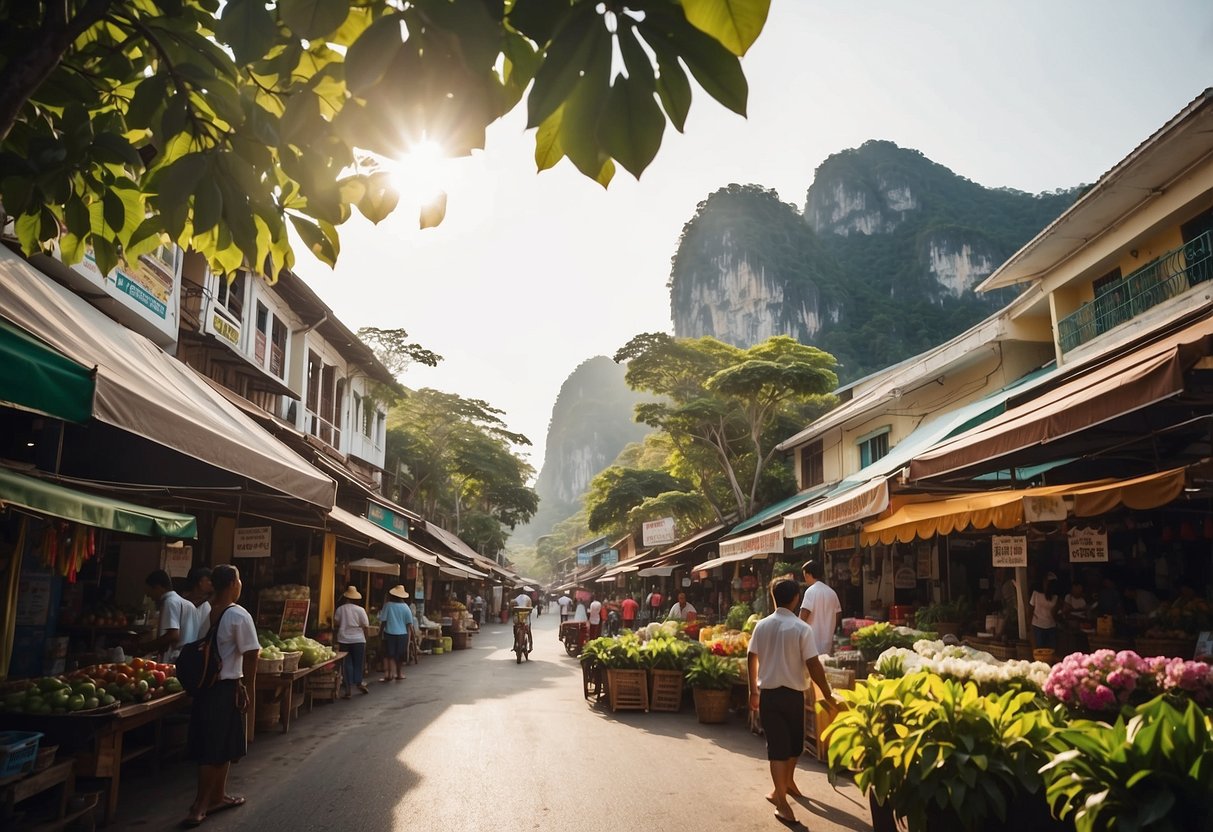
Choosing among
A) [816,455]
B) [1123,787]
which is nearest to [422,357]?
[816,455]

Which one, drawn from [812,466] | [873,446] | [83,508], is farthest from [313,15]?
[812,466]

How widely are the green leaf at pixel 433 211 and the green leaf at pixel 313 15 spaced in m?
0.58

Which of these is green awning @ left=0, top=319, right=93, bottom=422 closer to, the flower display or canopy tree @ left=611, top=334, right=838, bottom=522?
the flower display

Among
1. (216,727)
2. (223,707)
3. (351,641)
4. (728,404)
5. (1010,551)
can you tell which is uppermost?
(728,404)

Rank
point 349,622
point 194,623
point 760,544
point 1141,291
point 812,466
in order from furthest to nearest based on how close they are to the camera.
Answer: point 812,466 → point 760,544 → point 1141,291 → point 349,622 → point 194,623

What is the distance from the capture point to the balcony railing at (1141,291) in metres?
11.6

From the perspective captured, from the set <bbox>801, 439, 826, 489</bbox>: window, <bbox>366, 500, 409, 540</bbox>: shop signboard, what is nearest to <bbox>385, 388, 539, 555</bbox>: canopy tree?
<bbox>366, 500, 409, 540</bbox>: shop signboard

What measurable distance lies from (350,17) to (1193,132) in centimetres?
1264

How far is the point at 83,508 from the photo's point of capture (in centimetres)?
508

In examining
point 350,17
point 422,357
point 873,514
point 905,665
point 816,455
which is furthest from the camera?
point 422,357

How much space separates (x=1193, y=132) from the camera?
10688 millimetres

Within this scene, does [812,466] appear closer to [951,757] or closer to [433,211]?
[951,757]

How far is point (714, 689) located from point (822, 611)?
2091 mm

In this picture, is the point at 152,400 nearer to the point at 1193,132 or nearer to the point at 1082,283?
the point at 1193,132
